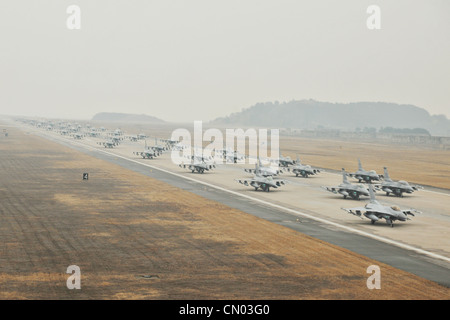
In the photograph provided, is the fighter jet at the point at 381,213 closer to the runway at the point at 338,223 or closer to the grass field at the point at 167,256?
the runway at the point at 338,223

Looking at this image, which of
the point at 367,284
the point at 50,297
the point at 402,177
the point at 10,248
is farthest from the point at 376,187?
the point at 50,297

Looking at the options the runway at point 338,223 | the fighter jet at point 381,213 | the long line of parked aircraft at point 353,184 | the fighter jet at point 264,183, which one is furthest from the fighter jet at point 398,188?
the fighter jet at point 381,213

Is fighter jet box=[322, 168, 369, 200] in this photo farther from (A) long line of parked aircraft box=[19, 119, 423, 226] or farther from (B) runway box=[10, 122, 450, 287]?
(B) runway box=[10, 122, 450, 287]

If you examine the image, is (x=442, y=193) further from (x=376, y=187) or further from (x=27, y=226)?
(x=27, y=226)

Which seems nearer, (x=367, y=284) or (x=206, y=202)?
(x=367, y=284)

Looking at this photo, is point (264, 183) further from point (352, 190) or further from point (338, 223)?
point (338, 223)
